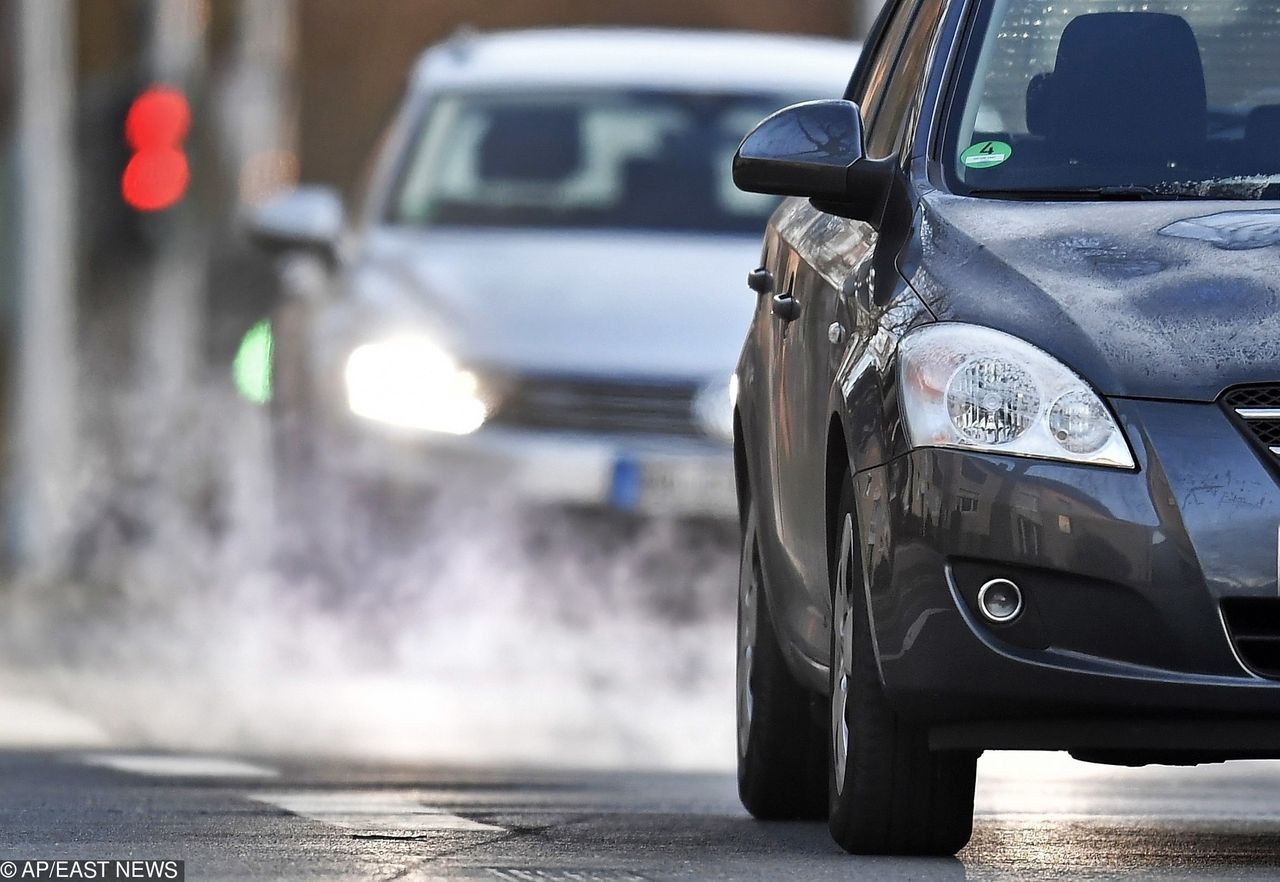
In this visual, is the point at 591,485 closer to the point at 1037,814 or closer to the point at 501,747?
the point at 501,747

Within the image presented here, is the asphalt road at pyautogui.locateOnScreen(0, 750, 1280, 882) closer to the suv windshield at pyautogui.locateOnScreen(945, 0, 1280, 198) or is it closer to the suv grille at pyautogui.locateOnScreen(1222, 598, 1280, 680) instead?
the suv grille at pyautogui.locateOnScreen(1222, 598, 1280, 680)

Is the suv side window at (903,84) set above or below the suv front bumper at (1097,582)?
above

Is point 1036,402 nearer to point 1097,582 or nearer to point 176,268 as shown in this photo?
point 1097,582

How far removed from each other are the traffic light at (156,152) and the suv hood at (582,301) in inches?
422

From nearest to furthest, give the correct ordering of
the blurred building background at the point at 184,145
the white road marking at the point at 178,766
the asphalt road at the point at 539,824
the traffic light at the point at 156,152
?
the asphalt road at the point at 539,824 → the white road marking at the point at 178,766 → the traffic light at the point at 156,152 → the blurred building background at the point at 184,145

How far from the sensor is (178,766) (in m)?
9.62

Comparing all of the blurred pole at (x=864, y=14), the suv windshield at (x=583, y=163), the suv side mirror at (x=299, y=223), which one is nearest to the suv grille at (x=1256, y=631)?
the suv windshield at (x=583, y=163)

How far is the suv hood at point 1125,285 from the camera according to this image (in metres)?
6.12

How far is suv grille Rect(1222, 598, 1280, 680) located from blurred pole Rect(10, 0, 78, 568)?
17.1 m

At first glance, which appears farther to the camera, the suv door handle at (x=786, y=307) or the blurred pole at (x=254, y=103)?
the blurred pole at (x=254, y=103)

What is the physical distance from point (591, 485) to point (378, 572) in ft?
2.92

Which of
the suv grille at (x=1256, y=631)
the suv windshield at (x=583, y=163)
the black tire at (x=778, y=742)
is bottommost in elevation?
the black tire at (x=778, y=742)

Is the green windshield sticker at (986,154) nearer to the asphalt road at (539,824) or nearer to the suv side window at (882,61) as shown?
the suv side window at (882,61)

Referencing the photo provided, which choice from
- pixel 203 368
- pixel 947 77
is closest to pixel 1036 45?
Answer: pixel 947 77
